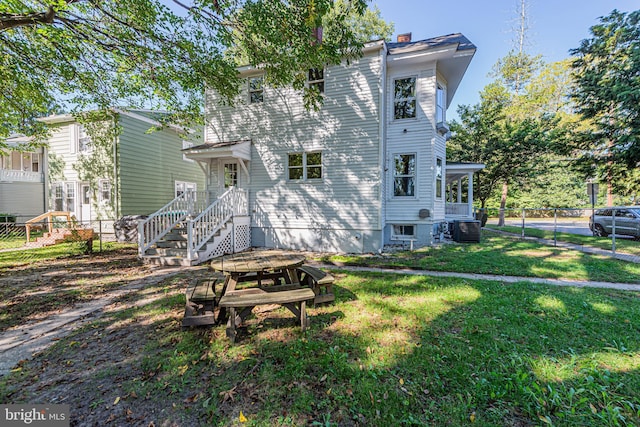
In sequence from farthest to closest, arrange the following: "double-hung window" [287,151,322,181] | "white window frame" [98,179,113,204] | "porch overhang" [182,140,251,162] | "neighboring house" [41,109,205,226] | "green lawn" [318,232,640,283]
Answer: "white window frame" [98,179,113,204], "neighboring house" [41,109,205,226], "double-hung window" [287,151,322,181], "porch overhang" [182,140,251,162], "green lawn" [318,232,640,283]

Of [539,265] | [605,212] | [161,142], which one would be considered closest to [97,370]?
[539,265]

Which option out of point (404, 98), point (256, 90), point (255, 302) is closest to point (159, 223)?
point (256, 90)

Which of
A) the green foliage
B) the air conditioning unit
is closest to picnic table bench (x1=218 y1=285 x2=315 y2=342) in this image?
the air conditioning unit

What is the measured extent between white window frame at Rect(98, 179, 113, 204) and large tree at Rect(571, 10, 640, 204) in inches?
1015

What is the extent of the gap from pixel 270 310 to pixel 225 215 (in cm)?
578

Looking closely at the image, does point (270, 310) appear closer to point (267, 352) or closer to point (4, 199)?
point (267, 352)

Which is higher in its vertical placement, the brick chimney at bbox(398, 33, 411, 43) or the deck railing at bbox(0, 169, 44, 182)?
the brick chimney at bbox(398, 33, 411, 43)

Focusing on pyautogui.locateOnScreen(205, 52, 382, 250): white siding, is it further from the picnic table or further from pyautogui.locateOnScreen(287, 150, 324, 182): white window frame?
the picnic table

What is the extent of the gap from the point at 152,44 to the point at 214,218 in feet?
18.0

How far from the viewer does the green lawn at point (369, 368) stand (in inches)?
85.7

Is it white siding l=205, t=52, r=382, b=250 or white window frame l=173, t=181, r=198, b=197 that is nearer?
white siding l=205, t=52, r=382, b=250

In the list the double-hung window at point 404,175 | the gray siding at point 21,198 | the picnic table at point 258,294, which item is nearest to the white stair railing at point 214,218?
the picnic table at point 258,294

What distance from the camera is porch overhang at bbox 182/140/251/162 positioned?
9508mm

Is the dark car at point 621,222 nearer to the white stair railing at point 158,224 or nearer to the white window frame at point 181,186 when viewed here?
the white stair railing at point 158,224
